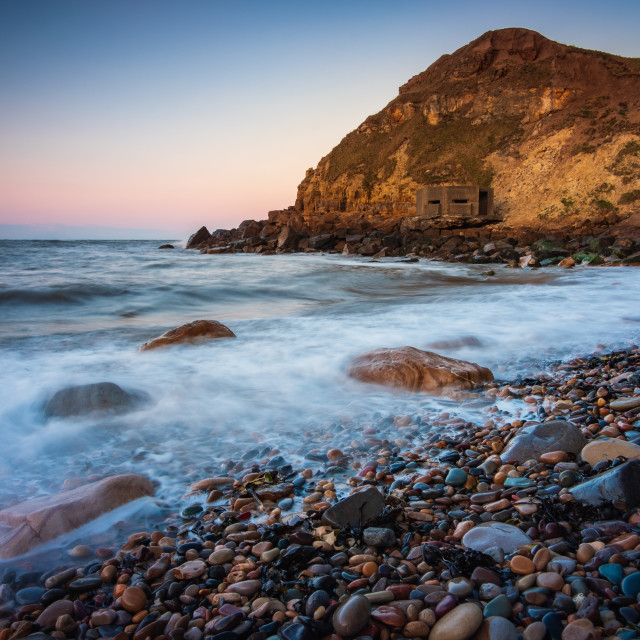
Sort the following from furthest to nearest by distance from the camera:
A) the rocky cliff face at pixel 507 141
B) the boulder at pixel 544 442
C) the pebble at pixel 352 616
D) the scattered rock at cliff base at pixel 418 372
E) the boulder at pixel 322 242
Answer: the boulder at pixel 322 242 → the rocky cliff face at pixel 507 141 → the scattered rock at cliff base at pixel 418 372 → the boulder at pixel 544 442 → the pebble at pixel 352 616

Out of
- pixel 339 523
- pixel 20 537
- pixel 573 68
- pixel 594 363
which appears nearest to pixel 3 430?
pixel 20 537

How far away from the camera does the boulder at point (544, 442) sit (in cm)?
259

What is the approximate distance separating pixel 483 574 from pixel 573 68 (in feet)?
180

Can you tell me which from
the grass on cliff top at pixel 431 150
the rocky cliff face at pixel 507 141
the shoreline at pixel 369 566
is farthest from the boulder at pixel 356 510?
the grass on cliff top at pixel 431 150

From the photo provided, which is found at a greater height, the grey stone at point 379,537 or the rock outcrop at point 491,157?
the rock outcrop at point 491,157

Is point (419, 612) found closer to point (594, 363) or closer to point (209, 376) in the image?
point (209, 376)

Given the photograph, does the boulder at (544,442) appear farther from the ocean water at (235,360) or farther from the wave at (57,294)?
the wave at (57,294)

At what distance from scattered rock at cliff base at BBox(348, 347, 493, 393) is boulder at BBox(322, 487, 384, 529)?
1798 mm

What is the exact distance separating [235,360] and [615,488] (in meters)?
3.91

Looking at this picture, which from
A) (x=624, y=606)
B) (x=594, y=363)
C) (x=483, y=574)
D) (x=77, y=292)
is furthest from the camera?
(x=77, y=292)

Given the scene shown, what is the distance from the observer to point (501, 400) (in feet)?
12.0

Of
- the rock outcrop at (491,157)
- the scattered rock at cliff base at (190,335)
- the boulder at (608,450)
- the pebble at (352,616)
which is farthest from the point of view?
the rock outcrop at (491,157)

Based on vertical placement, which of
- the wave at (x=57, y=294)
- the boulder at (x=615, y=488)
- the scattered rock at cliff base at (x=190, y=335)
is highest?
the wave at (x=57, y=294)

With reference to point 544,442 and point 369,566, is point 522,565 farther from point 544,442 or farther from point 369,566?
point 544,442
